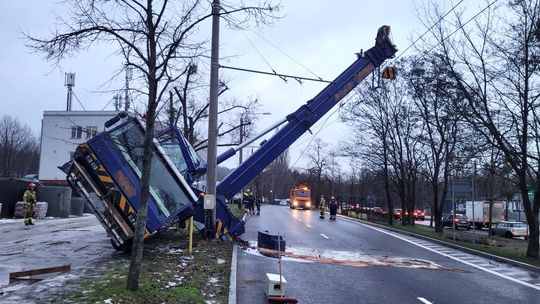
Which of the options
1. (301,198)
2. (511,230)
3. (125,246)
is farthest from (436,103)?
(301,198)

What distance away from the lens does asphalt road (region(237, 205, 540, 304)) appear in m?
10.3

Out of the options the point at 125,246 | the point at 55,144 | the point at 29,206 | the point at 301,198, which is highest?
the point at 55,144


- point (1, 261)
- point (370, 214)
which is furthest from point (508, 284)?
point (370, 214)

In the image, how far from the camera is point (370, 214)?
4591cm

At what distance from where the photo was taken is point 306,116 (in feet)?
61.1

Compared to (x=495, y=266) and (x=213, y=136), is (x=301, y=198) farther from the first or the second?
(x=495, y=266)

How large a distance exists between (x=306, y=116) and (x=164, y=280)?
33.4ft

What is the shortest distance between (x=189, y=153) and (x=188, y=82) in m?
8.83

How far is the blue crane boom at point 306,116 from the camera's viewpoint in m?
18.0

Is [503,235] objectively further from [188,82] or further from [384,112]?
[188,82]

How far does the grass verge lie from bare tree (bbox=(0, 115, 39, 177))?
7056cm

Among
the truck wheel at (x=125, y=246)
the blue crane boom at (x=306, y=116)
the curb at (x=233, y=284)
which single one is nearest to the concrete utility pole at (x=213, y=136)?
the blue crane boom at (x=306, y=116)

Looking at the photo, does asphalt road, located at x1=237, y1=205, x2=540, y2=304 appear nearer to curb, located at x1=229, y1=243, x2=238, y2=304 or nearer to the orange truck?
curb, located at x1=229, y1=243, x2=238, y2=304

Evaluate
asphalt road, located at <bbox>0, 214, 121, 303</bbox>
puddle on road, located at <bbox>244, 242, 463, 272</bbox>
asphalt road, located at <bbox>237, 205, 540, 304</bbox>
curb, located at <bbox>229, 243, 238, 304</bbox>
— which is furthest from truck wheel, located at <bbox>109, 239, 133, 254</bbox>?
puddle on road, located at <bbox>244, 242, 463, 272</bbox>
